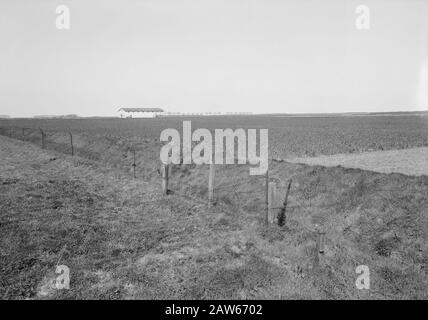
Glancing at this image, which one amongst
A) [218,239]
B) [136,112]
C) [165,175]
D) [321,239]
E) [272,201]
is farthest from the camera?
[136,112]

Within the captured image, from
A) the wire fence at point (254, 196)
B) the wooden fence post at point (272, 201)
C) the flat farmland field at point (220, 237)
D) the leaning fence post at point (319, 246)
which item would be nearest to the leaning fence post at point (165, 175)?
the wire fence at point (254, 196)

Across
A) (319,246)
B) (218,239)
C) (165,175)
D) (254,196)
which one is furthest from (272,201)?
(165,175)

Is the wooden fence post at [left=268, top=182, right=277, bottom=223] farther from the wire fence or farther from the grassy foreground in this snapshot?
the grassy foreground

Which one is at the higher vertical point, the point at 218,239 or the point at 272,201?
the point at 272,201

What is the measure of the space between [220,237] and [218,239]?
0.57ft

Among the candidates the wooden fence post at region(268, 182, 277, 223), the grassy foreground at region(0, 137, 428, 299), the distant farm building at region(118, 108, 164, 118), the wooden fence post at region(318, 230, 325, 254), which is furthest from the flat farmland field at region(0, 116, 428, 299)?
the distant farm building at region(118, 108, 164, 118)

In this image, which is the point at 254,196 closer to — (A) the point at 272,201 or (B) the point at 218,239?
(A) the point at 272,201

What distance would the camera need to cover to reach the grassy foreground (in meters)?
6.95

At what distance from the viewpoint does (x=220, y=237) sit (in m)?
9.59

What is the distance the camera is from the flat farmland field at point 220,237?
6969 millimetres

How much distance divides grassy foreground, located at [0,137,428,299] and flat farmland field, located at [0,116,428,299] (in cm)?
3
